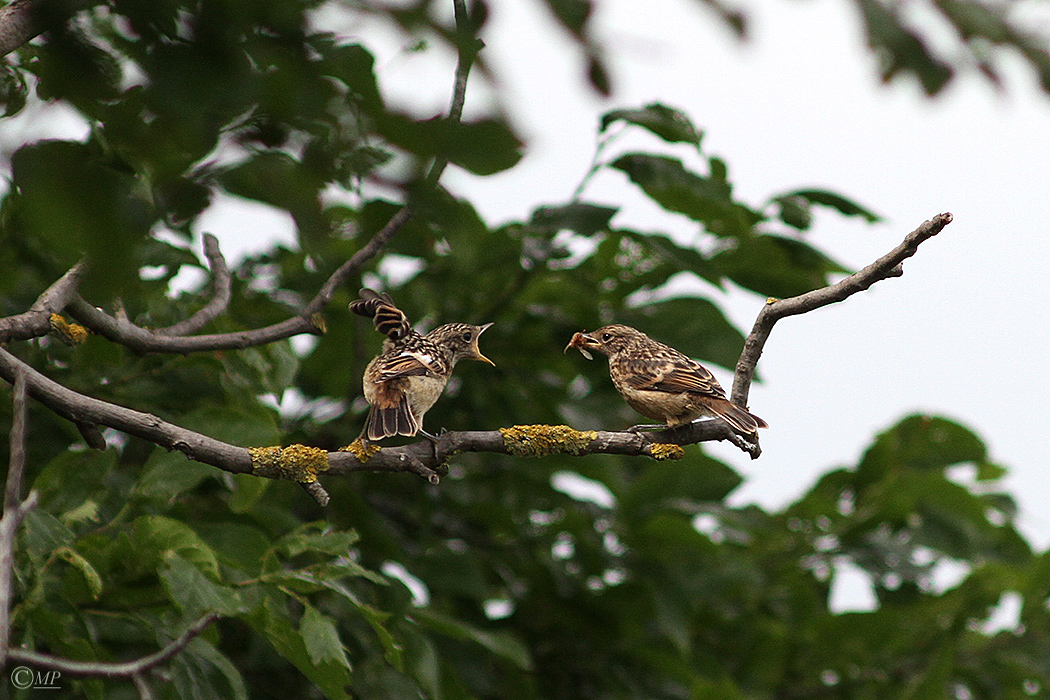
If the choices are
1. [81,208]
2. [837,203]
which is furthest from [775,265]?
[81,208]

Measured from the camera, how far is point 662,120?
4074mm

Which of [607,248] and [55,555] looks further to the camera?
[607,248]

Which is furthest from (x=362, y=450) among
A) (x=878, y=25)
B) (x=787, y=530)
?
(x=787, y=530)

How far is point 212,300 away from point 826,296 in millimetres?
2220

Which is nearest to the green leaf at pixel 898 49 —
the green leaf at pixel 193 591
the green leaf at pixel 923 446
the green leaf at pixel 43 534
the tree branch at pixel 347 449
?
the tree branch at pixel 347 449

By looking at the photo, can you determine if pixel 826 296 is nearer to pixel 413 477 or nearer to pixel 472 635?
pixel 472 635

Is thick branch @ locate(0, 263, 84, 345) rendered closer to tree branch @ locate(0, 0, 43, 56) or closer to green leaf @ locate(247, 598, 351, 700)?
Result: green leaf @ locate(247, 598, 351, 700)

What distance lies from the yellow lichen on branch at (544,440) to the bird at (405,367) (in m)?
0.32

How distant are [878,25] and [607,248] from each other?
3574mm

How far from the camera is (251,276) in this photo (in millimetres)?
5504

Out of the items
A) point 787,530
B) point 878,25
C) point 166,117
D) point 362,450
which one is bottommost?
point 787,530

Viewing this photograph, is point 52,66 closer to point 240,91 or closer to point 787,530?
point 240,91

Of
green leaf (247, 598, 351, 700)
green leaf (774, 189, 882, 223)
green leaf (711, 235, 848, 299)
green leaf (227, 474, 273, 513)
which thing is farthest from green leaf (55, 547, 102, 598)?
green leaf (774, 189, 882, 223)

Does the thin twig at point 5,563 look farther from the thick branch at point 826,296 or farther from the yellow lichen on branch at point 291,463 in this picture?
the thick branch at point 826,296
